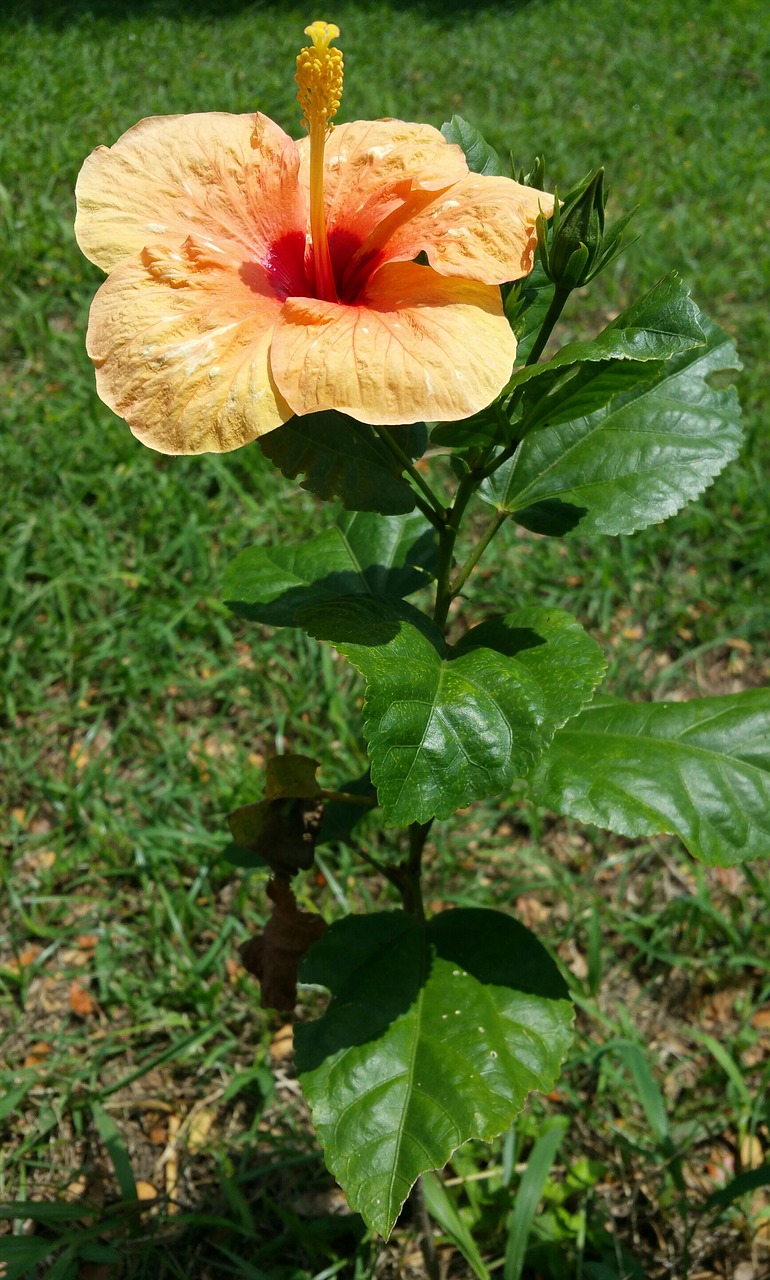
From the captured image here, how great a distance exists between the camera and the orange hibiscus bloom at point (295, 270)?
3.27ft

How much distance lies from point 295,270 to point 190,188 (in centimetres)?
15

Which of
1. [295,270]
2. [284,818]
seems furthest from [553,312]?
[284,818]

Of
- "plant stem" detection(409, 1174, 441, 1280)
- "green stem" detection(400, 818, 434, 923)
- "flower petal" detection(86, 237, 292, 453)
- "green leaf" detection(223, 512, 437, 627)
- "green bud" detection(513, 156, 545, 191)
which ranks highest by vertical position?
"green bud" detection(513, 156, 545, 191)

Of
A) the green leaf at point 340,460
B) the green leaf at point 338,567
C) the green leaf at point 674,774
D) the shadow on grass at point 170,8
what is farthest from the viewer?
the shadow on grass at point 170,8

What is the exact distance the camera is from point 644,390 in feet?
4.95

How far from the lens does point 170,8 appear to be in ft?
24.1

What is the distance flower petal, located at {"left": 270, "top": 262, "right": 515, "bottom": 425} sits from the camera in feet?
3.21

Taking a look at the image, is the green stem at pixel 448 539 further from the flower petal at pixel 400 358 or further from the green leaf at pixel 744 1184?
the green leaf at pixel 744 1184

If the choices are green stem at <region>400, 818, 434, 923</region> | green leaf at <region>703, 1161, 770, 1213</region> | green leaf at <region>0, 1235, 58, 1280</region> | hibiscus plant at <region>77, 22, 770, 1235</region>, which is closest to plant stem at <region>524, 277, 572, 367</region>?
hibiscus plant at <region>77, 22, 770, 1235</region>

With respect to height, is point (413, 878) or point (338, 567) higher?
Answer: point (338, 567)

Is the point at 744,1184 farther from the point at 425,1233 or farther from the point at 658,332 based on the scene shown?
the point at 658,332

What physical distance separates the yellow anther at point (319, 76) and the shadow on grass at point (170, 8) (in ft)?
22.0

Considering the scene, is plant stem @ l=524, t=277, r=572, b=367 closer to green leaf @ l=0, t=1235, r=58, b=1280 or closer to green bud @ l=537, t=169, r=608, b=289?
green bud @ l=537, t=169, r=608, b=289

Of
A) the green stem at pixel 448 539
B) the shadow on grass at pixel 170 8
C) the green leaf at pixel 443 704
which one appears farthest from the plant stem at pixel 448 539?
the shadow on grass at pixel 170 8
